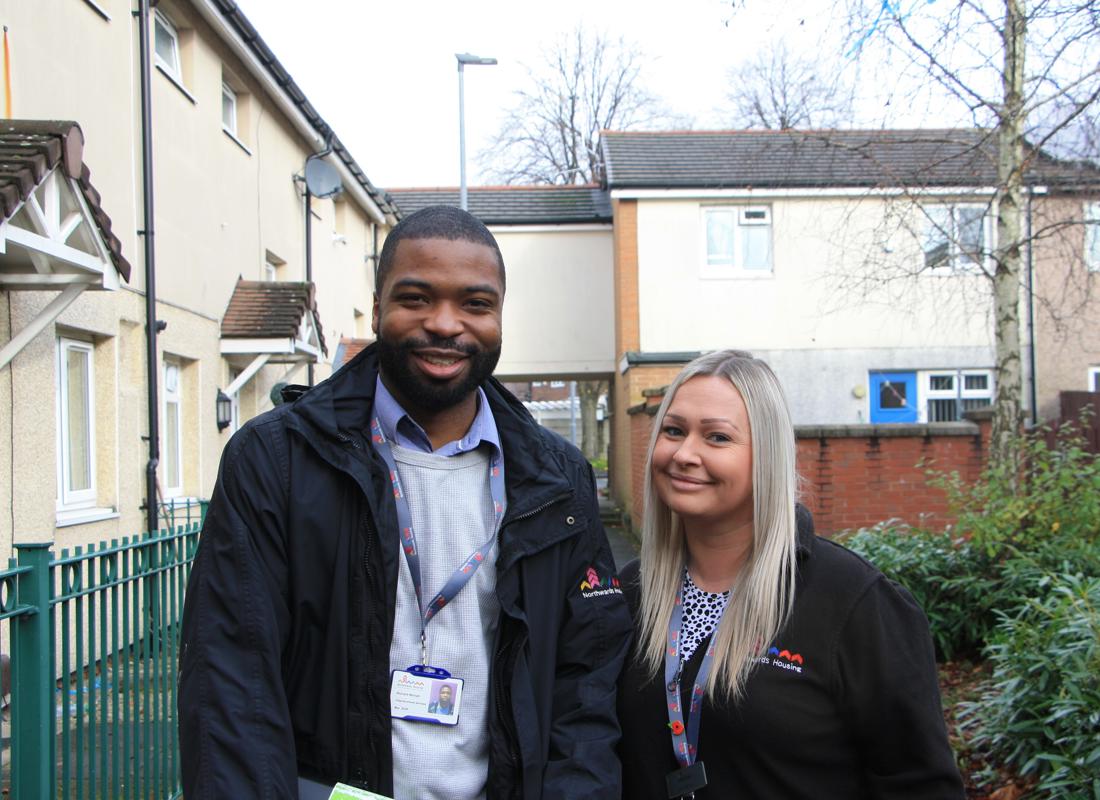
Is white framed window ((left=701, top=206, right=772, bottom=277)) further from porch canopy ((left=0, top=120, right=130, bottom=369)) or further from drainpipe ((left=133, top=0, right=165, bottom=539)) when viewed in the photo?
porch canopy ((left=0, top=120, right=130, bottom=369))

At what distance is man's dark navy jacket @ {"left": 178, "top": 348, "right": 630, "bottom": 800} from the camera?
6.07ft

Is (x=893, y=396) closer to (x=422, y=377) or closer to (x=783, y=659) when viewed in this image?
(x=783, y=659)

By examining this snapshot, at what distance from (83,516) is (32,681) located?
4898 millimetres

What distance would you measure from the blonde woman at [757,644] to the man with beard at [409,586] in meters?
0.15

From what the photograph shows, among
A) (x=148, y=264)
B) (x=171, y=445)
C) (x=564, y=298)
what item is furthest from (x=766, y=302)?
(x=148, y=264)

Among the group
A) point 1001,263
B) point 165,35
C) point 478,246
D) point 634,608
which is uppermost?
point 165,35

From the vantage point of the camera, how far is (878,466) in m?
10.0

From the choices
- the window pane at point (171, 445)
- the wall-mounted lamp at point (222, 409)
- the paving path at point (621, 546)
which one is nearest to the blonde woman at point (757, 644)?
the window pane at point (171, 445)

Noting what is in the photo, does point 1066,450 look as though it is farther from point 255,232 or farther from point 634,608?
point 255,232

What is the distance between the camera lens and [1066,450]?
621cm

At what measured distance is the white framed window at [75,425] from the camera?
24.8ft

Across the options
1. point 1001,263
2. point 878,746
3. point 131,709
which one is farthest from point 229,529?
point 1001,263

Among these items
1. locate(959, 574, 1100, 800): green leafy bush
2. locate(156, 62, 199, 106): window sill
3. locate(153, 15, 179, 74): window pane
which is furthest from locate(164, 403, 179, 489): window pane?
locate(959, 574, 1100, 800): green leafy bush

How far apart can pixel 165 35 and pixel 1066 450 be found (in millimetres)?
9554
